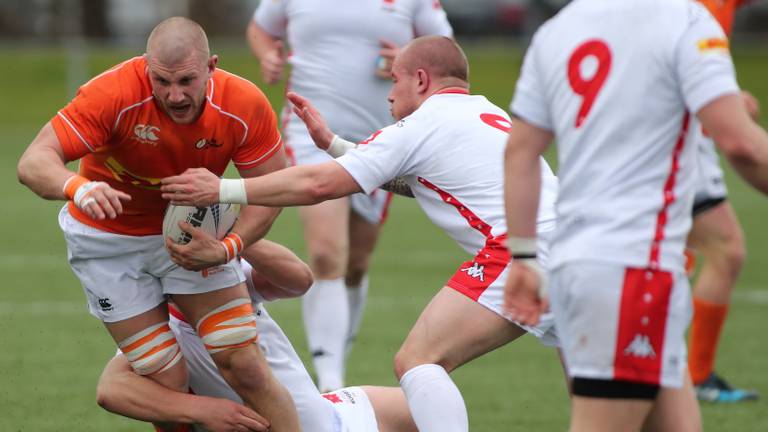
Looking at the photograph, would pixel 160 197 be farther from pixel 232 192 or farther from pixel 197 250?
pixel 232 192

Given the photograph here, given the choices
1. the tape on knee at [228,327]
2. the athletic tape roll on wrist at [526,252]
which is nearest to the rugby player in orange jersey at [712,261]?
the tape on knee at [228,327]

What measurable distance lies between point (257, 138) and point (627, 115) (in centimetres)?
197

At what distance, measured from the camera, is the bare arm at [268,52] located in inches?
282

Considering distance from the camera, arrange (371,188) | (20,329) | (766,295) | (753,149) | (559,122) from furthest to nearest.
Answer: (766,295), (20,329), (371,188), (559,122), (753,149)

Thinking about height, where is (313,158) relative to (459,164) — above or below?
below

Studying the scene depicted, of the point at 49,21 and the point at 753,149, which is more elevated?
the point at 753,149

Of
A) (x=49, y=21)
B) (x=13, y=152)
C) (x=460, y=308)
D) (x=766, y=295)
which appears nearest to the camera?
(x=460, y=308)

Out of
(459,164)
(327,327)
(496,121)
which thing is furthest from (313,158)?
(459,164)

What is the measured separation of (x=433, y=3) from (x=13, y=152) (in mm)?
14699

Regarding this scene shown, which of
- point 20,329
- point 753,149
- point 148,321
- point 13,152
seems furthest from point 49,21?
point 753,149

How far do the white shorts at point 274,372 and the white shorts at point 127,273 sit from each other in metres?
0.28

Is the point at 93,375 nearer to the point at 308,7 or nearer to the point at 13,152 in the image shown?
the point at 308,7

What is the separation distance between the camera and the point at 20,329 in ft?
28.5

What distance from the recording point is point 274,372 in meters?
5.35
